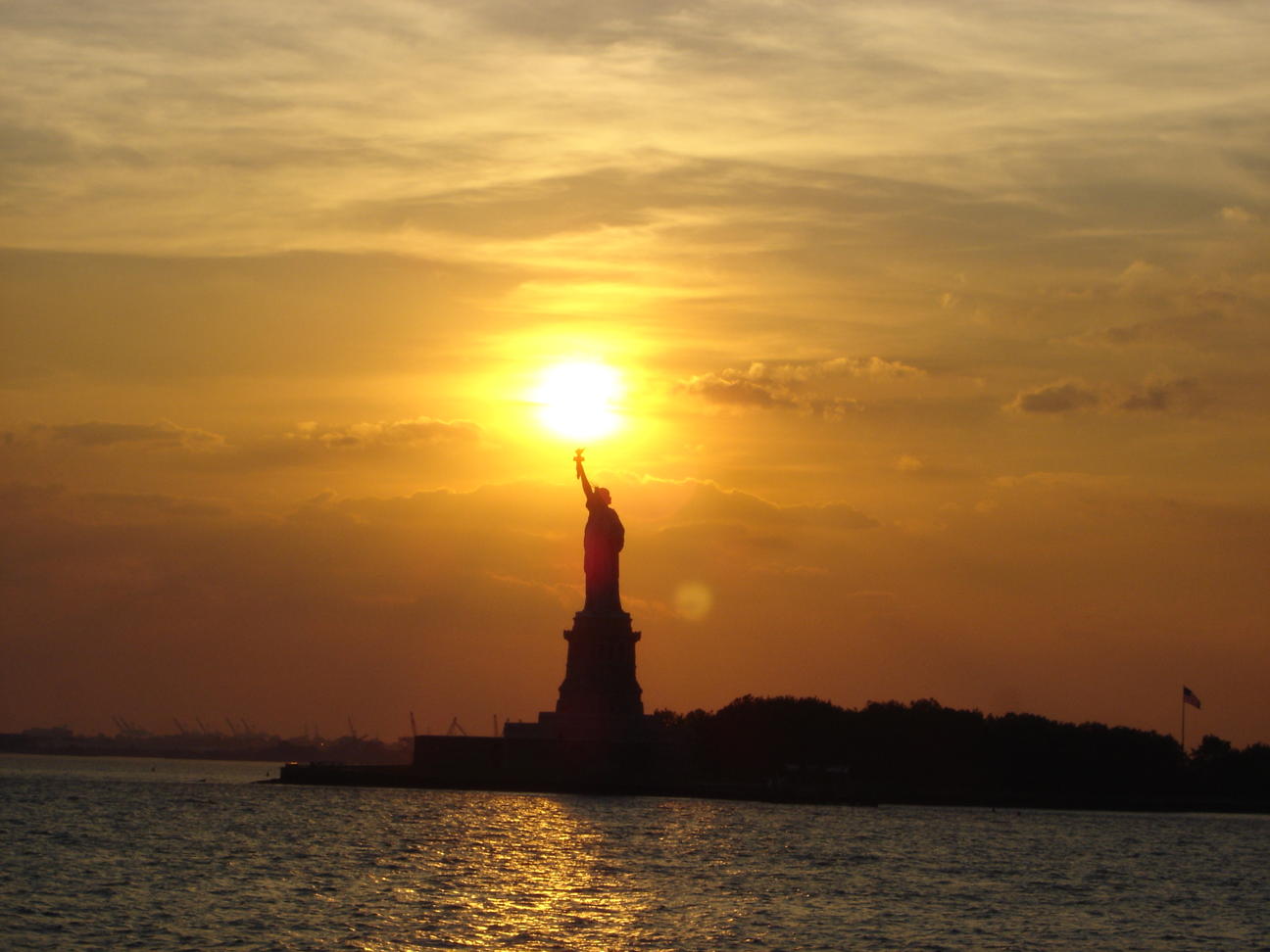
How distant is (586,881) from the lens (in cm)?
5000

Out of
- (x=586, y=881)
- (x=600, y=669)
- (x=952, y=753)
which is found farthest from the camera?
(x=952, y=753)

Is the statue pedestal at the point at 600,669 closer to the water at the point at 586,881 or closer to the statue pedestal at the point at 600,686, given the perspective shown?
the statue pedestal at the point at 600,686

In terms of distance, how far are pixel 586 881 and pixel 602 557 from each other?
139ft

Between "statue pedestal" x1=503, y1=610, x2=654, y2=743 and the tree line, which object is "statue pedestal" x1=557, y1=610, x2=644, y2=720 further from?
the tree line

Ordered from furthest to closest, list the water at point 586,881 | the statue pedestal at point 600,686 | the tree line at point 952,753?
the tree line at point 952,753, the statue pedestal at point 600,686, the water at point 586,881

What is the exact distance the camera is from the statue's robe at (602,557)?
300 ft

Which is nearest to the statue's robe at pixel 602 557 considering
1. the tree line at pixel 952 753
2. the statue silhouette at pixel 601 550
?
the statue silhouette at pixel 601 550

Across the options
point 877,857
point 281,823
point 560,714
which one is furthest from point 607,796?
point 877,857

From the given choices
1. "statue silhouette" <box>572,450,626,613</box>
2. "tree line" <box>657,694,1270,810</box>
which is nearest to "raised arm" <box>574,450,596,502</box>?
"statue silhouette" <box>572,450,626,613</box>

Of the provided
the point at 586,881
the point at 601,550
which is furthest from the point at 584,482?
the point at 586,881

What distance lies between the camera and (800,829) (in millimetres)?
75812

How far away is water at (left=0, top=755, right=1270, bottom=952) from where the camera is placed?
3997cm

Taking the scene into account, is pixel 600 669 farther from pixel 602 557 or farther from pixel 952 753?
pixel 952 753

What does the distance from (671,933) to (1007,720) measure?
317 ft
